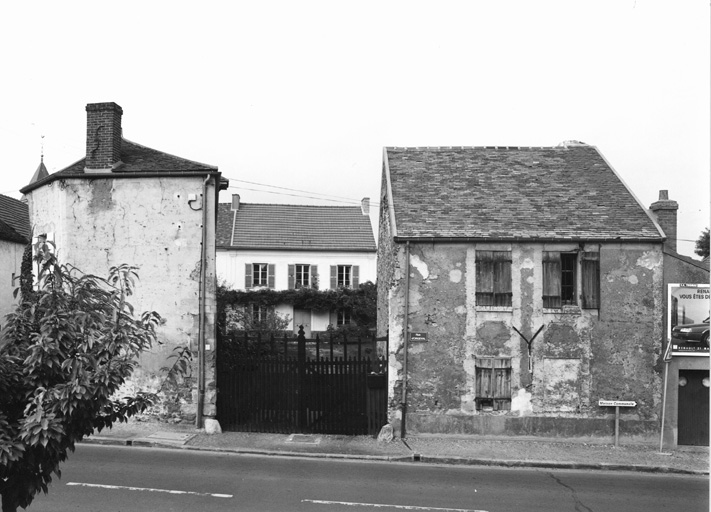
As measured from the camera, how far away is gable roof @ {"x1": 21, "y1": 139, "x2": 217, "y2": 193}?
14.1 metres

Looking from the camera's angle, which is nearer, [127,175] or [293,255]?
[127,175]

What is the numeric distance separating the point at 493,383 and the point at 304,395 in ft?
14.8

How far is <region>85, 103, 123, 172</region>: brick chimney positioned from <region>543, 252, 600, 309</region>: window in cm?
1098

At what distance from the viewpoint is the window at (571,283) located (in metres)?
13.9

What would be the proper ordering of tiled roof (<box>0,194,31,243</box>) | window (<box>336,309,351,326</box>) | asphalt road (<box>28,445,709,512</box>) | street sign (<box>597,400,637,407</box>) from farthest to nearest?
1. window (<box>336,309,351,326</box>)
2. tiled roof (<box>0,194,31,243</box>)
3. street sign (<box>597,400,637,407</box>)
4. asphalt road (<box>28,445,709,512</box>)

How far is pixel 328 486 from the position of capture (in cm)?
989

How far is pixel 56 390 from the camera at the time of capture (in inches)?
180

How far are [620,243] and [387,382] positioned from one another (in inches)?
256

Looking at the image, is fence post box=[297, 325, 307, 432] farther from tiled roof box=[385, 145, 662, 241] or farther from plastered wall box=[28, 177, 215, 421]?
tiled roof box=[385, 145, 662, 241]

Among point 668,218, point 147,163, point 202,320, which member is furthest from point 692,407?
point 147,163

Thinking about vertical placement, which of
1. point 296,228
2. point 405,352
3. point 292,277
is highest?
point 296,228

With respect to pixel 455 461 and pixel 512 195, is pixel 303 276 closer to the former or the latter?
pixel 512 195

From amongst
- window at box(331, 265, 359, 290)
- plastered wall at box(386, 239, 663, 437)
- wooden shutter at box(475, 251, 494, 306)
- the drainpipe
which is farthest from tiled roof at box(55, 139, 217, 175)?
window at box(331, 265, 359, 290)

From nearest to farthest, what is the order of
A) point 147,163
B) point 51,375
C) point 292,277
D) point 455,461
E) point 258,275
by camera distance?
point 51,375 < point 455,461 < point 147,163 < point 258,275 < point 292,277
